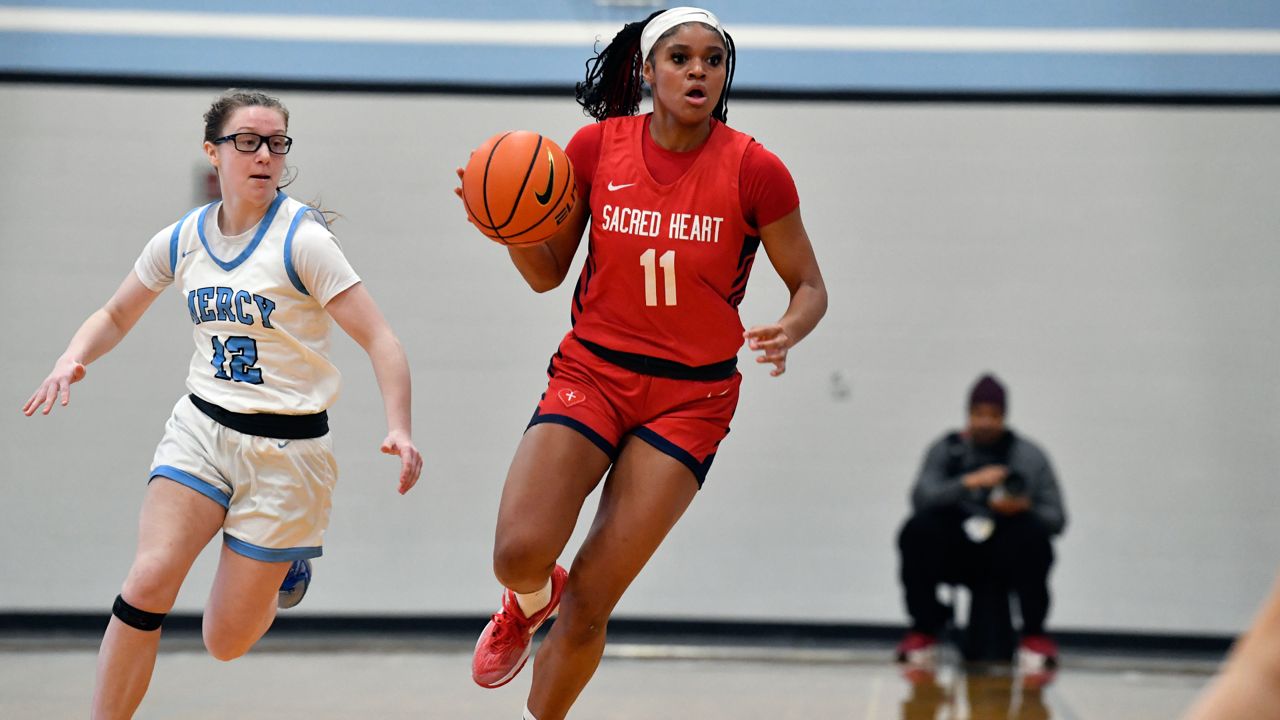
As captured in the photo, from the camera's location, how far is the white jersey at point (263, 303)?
3525 millimetres

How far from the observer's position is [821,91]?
7340mm

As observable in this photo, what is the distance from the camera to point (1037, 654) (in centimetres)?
672

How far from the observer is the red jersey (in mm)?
3484

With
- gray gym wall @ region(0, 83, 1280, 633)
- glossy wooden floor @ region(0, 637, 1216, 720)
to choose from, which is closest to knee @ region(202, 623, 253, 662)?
glossy wooden floor @ region(0, 637, 1216, 720)

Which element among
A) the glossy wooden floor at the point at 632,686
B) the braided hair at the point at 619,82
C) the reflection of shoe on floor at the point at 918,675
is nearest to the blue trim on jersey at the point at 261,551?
the braided hair at the point at 619,82

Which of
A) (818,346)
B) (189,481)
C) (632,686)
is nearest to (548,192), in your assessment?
(189,481)

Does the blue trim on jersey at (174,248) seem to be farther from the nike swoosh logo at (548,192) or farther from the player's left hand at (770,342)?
the player's left hand at (770,342)

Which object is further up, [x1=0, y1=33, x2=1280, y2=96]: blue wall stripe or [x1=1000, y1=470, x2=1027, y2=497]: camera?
[x1=0, y1=33, x2=1280, y2=96]: blue wall stripe

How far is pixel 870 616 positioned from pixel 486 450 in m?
2.22

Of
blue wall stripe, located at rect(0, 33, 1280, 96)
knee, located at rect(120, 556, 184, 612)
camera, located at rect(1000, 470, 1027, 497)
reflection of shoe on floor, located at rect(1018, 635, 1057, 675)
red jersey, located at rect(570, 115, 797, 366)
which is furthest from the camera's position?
blue wall stripe, located at rect(0, 33, 1280, 96)

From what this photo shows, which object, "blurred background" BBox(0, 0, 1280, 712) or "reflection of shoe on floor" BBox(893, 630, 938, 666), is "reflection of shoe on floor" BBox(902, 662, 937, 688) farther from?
"blurred background" BBox(0, 0, 1280, 712)

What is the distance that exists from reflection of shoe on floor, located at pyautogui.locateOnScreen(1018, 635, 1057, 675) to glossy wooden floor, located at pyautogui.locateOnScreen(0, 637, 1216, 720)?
0.09 meters

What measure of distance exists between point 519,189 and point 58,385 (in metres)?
1.24

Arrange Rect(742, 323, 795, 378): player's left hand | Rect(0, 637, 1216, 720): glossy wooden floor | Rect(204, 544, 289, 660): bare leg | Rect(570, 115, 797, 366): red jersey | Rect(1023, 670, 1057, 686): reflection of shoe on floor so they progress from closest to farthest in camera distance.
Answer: Rect(742, 323, 795, 378): player's left hand
Rect(570, 115, 797, 366): red jersey
Rect(204, 544, 289, 660): bare leg
Rect(0, 637, 1216, 720): glossy wooden floor
Rect(1023, 670, 1057, 686): reflection of shoe on floor
